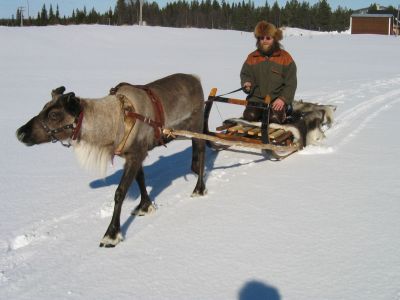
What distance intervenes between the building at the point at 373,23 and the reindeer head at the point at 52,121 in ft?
251

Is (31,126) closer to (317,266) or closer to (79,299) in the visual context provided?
(79,299)

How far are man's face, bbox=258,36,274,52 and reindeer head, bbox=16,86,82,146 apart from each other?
12.7ft

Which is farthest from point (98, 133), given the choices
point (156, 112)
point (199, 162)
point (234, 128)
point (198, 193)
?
point (234, 128)

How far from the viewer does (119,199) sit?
447 cm

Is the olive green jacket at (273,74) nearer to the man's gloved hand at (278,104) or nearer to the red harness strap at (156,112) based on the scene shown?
Answer: the man's gloved hand at (278,104)

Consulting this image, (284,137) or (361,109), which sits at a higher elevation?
(361,109)

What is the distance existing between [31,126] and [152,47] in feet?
86.5

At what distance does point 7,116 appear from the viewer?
410 inches

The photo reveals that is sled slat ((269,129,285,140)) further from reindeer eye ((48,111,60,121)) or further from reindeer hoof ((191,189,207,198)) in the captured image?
reindeer eye ((48,111,60,121))

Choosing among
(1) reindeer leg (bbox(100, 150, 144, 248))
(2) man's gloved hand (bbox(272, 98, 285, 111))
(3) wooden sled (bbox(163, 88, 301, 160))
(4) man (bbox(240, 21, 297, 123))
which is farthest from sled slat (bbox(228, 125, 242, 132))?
(1) reindeer leg (bbox(100, 150, 144, 248))

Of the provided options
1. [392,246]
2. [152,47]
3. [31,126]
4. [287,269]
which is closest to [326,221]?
[392,246]

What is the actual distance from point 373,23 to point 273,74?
2902 inches

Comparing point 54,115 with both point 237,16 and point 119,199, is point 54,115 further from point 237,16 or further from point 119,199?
point 237,16

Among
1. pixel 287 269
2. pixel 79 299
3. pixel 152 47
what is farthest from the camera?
pixel 152 47
